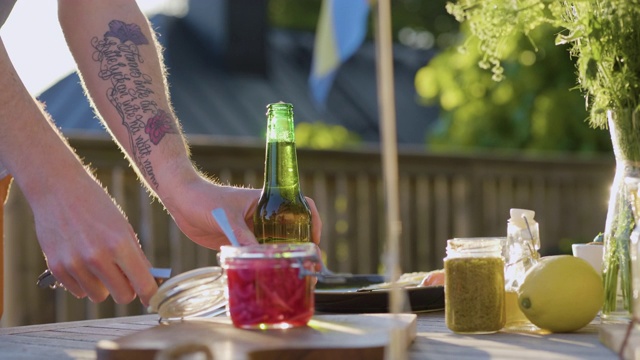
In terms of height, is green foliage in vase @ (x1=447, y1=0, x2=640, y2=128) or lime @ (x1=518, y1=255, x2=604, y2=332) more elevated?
green foliage in vase @ (x1=447, y1=0, x2=640, y2=128)

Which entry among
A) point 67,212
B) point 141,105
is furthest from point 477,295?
point 141,105

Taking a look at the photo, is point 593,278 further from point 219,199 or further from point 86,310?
point 86,310

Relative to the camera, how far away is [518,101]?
773cm

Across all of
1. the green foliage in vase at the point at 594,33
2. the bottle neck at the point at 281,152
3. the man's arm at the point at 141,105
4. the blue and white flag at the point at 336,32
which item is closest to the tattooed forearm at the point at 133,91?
the man's arm at the point at 141,105

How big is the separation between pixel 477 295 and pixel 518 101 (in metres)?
6.39

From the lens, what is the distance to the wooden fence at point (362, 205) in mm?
3561

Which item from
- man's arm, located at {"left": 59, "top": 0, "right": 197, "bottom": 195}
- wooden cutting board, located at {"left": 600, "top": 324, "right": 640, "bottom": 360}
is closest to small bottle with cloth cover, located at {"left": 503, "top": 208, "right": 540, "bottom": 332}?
wooden cutting board, located at {"left": 600, "top": 324, "right": 640, "bottom": 360}

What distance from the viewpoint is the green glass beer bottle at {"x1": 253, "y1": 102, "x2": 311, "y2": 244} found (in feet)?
5.55

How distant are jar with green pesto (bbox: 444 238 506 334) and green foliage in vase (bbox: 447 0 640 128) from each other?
29 cm

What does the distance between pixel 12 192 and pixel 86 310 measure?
537 millimetres

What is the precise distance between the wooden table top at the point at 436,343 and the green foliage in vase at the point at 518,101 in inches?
216

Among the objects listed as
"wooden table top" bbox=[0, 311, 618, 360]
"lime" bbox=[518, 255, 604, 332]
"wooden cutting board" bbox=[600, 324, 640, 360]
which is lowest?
"wooden table top" bbox=[0, 311, 618, 360]

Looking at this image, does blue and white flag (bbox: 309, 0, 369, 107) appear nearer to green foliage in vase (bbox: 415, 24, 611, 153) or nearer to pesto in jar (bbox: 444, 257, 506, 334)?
pesto in jar (bbox: 444, 257, 506, 334)

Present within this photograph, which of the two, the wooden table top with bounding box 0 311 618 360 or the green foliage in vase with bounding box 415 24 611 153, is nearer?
the wooden table top with bounding box 0 311 618 360
